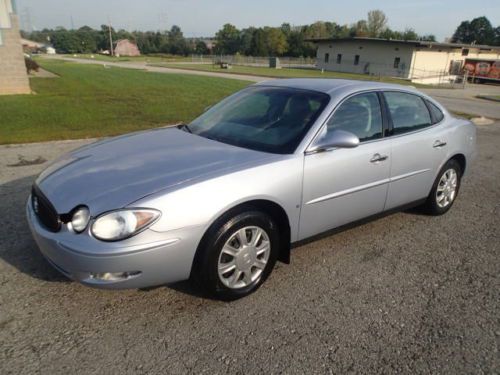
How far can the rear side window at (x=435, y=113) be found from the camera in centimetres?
434

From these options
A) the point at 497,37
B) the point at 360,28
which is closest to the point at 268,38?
the point at 360,28

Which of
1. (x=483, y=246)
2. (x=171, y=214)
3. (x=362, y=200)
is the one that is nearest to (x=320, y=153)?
(x=362, y=200)

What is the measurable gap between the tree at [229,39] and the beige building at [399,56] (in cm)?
4375

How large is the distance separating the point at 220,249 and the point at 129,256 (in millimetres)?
607

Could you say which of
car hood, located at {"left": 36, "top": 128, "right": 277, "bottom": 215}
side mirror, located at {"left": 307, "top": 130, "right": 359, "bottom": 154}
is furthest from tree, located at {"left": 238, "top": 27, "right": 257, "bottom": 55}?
side mirror, located at {"left": 307, "top": 130, "right": 359, "bottom": 154}

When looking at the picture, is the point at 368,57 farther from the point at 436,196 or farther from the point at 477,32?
the point at 477,32

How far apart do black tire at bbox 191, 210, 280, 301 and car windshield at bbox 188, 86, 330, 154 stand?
60 centimetres

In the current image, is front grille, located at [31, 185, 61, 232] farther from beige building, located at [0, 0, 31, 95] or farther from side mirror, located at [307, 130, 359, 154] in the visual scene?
beige building, located at [0, 0, 31, 95]

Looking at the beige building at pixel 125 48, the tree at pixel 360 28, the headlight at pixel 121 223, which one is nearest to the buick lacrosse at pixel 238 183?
the headlight at pixel 121 223

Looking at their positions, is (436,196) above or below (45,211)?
below

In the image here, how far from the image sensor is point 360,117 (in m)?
3.58

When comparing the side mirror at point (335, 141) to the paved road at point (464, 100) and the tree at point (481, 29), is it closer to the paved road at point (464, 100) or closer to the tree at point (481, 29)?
the paved road at point (464, 100)

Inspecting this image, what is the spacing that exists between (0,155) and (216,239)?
5.61 metres

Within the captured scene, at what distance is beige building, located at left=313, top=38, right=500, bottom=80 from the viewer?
46.4 metres
